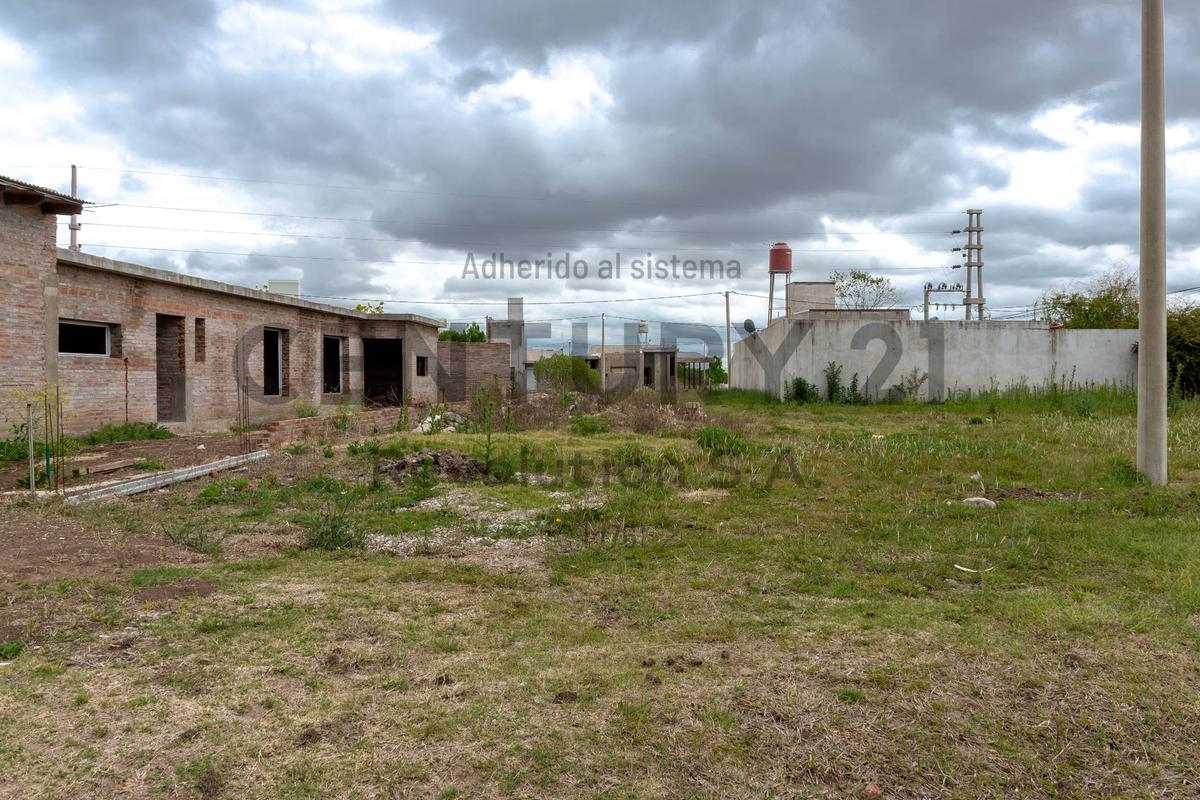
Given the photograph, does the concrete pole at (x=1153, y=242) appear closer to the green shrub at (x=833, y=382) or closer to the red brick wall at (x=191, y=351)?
the green shrub at (x=833, y=382)

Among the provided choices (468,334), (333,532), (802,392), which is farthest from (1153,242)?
(468,334)

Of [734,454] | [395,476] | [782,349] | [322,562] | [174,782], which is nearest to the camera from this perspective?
[174,782]

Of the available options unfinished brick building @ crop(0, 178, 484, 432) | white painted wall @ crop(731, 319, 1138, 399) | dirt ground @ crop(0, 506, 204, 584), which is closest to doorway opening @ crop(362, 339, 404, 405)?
unfinished brick building @ crop(0, 178, 484, 432)

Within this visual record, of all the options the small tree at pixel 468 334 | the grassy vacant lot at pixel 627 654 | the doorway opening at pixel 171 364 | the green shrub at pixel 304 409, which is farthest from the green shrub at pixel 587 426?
the small tree at pixel 468 334

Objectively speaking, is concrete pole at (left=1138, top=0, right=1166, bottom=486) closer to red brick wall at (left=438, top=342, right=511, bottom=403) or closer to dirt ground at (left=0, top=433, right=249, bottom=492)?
dirt ground at (left=0, top=433, right=249, bottom=492)

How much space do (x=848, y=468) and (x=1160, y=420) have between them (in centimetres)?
313

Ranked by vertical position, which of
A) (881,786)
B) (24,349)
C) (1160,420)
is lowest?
(881,786)

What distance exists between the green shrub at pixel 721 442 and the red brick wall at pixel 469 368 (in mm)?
14522

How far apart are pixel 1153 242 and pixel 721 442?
5631 millimetres

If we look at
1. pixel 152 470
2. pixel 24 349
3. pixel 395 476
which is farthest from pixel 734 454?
pixel 24 349

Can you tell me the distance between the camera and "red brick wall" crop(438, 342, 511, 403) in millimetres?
25172

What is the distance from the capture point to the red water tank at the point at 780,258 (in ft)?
110

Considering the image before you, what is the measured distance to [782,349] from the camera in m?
22.2

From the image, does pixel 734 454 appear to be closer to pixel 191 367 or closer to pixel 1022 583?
pixel 1022 583
